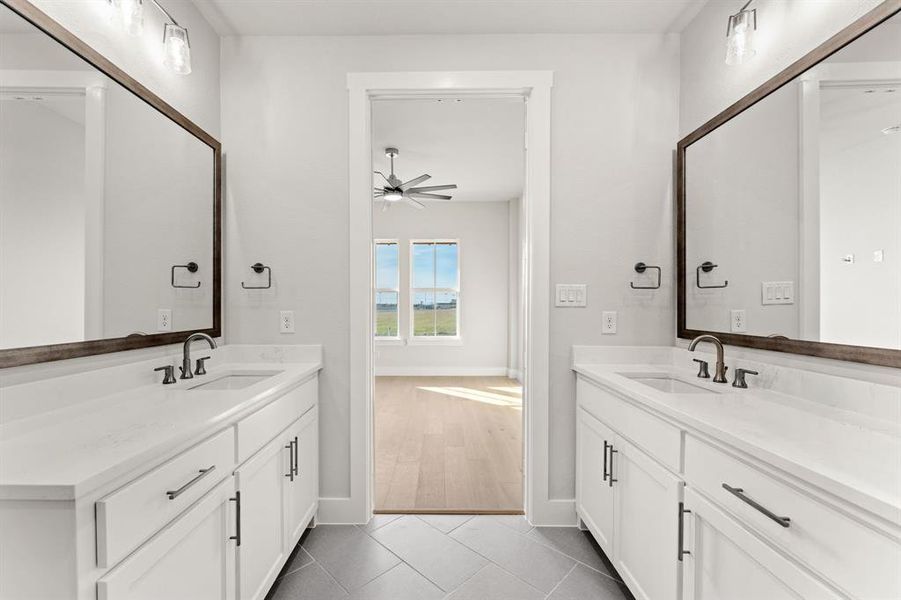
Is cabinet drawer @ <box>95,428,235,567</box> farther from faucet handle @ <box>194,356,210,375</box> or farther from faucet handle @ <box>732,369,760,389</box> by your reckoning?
faucet handle @ <box>732,369,760,389</box>

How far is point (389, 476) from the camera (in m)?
2.88

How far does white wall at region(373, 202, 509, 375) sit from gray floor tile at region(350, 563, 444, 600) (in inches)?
196

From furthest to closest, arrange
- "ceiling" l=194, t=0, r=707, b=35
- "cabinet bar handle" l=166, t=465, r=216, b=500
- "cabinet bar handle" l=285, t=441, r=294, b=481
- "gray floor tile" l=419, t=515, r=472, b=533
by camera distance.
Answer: "gray floor tile" l=419, t=515, r=472, b=533
"ceiling" l=194, t=0, r=707, b=35
"cabinet bar handle" l=285, t=441, r=294, b=481
"cabinet bar handle" l=166, t=465, r=216, b=500

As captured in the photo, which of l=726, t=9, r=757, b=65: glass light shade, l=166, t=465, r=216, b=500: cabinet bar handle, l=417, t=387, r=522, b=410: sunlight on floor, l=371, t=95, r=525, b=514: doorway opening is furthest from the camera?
l=417, t=387, r=522, b=410: sunlight on floor

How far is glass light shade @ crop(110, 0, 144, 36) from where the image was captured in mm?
1549

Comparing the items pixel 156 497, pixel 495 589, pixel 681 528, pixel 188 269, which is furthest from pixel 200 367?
pixel 681 528

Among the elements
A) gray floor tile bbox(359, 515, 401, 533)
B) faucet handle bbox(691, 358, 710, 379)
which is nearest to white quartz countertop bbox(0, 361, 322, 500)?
gray floor tile bbox(359, 515, 401, 533)

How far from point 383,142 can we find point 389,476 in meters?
3.06

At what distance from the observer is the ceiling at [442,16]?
2041 mm

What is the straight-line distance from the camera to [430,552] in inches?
79.0

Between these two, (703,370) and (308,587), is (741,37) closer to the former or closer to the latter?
(703,370)

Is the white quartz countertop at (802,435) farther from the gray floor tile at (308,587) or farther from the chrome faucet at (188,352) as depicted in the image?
the chrome faucet at (188,352)

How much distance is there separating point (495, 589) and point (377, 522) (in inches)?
30.9

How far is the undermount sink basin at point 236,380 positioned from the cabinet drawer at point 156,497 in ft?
2.24
